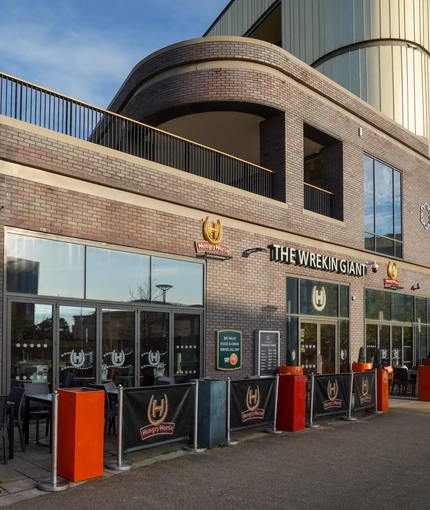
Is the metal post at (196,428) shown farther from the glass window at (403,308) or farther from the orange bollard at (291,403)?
the glass window at (403,308)

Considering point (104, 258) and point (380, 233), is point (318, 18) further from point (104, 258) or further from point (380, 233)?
point (104, 258)

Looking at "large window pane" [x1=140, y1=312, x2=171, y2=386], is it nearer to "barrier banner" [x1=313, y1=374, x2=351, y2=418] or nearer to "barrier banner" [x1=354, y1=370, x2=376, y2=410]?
"barrier banner" [x1=313, y1=374, x2=351, y2=418]

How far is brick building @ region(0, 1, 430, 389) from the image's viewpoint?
11492mm

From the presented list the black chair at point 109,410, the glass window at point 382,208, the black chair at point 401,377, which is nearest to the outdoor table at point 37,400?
the black chair at point 109,410

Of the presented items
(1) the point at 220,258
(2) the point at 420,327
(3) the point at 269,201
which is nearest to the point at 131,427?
(1) the point at 220,258

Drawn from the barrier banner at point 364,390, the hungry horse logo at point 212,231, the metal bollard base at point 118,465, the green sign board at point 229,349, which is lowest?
the metal bollard base at point 118,465

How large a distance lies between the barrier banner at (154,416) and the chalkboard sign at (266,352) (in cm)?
668

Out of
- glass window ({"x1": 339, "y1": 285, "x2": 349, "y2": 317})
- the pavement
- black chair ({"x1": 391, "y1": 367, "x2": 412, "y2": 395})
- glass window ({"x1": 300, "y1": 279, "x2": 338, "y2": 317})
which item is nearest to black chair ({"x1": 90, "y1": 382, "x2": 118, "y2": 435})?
the pavement

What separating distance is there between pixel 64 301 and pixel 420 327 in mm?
17489

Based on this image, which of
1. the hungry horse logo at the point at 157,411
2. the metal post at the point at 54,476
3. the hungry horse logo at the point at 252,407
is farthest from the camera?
the hungry horse logo at the point at 252,407

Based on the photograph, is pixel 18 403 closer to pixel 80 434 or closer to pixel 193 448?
pixel 80 434

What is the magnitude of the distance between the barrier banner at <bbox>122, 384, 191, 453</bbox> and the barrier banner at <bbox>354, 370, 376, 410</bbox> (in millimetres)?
5353

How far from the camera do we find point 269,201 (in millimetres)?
16703

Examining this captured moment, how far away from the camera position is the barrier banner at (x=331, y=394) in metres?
12.1
